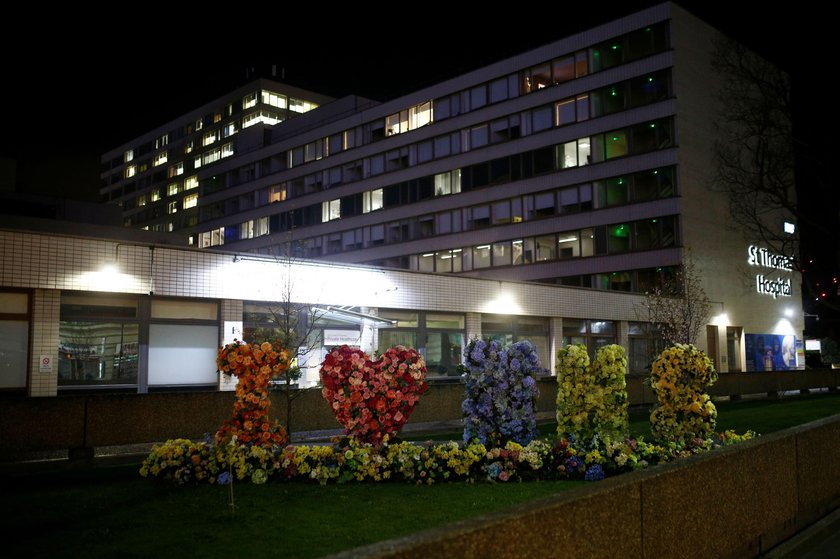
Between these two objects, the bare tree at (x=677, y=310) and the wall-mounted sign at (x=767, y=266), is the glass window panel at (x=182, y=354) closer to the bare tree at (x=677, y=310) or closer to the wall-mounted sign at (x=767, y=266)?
the bare tree at (x=677, y=310)

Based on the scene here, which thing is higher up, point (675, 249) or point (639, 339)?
point (675, 249)

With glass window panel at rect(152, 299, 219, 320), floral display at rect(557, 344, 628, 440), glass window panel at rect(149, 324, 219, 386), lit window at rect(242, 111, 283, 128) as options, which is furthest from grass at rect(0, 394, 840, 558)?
lit window at rect(242, 111, 283, 128)

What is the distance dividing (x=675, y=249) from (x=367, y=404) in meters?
38.0

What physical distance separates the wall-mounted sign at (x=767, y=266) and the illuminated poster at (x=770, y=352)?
328cm

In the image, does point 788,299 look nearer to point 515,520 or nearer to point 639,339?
point 639,339

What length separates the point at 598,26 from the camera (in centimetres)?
5034

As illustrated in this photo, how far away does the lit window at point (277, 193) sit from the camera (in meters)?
74.2

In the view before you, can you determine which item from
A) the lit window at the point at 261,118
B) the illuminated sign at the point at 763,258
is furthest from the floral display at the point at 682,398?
the lit window at the point at 261,118

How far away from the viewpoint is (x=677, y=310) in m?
38.2

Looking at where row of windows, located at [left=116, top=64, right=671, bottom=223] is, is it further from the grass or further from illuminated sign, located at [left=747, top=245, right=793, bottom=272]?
the grass

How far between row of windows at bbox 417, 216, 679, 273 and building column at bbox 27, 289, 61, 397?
3547cm

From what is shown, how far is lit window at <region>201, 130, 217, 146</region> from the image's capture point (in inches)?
4023

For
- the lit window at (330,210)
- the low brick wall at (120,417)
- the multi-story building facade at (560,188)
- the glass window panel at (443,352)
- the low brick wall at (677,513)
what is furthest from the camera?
the lit window at (330,210)

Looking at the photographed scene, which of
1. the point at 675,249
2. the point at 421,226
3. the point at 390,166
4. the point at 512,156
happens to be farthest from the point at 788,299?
the point at 390,166
